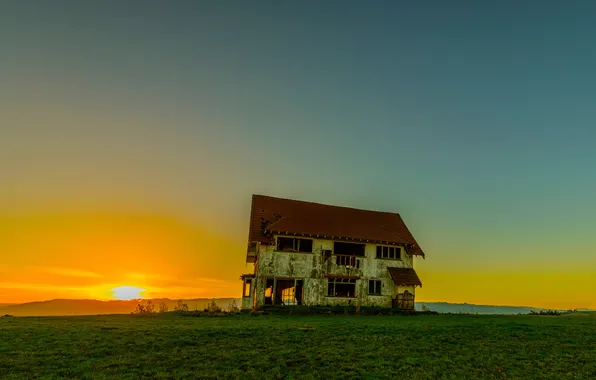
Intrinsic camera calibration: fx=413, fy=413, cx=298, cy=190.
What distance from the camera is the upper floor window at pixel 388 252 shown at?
40594 millimetres

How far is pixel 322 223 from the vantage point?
1569 inches

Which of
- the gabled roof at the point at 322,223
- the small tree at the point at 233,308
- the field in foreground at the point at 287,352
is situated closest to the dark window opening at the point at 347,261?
the gabled roof at the point at 322,223

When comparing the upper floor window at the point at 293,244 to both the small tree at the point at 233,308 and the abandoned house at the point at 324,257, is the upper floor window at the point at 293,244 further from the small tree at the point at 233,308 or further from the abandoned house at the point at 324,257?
the small tree at the point at 233,308

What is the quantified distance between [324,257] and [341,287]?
13.6 ft

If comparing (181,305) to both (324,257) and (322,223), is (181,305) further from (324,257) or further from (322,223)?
(322,223)

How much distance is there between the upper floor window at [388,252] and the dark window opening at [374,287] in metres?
2.45

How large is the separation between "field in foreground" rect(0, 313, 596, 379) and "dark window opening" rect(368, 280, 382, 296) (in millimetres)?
18596

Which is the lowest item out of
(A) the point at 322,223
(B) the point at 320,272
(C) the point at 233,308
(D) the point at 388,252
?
(C) the point at 233,308

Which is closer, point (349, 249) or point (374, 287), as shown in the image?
point (374, 287)

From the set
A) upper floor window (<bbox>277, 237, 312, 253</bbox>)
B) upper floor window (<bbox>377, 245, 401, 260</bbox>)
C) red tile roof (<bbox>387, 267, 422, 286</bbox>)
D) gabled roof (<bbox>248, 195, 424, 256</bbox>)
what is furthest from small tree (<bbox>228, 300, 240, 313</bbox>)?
red tile roof (<bbox>387, 267, 422, 286</bbox>)

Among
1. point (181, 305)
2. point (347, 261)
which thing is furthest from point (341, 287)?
point (181, 305)

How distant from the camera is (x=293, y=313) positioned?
111 feet

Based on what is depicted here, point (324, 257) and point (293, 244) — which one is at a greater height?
point (293, 244)

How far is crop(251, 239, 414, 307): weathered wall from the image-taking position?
118 ft
